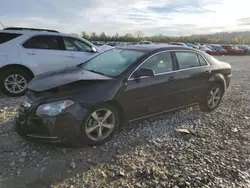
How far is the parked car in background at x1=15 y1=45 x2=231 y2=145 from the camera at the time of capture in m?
3.26

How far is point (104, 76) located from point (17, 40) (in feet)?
11.6

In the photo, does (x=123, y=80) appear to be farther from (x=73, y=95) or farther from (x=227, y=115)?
(x=227, y=115)

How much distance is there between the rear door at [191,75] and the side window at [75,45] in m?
3.35

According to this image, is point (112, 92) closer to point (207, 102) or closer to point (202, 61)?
point (202, 61)

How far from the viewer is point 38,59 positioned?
631 centimetres

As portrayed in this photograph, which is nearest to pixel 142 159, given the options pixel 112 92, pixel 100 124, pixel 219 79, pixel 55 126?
pixel 100 124

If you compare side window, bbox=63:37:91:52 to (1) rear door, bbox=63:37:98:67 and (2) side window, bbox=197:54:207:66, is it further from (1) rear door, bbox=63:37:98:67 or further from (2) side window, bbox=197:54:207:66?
(2) side window, bbox=197:54:207:66

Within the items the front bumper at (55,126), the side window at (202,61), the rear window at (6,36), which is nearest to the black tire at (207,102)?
the side window at (202,61)

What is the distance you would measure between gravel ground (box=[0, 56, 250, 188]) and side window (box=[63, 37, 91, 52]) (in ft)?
9.61

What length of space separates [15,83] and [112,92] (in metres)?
3.61

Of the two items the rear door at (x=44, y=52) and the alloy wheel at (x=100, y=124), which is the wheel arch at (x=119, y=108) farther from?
the rear door at (x=44, y=52)

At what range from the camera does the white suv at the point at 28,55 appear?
600 cm

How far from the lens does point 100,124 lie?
3.60 m

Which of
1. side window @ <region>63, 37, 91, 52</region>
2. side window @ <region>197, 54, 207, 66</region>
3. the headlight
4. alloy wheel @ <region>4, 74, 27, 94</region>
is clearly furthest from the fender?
alloy wheel @ <region>4, 74, 27, 94</region>
